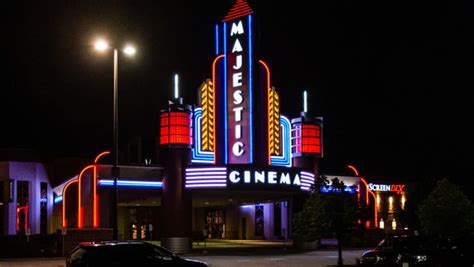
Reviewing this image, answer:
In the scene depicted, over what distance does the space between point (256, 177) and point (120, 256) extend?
26.4 meters

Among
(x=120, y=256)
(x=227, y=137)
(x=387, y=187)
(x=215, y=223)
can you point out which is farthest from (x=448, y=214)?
(x=215, y=223)

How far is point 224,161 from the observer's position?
47281 millimetres

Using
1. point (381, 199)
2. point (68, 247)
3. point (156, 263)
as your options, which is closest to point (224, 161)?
point (68, 247)

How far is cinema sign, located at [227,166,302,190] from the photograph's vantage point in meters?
44.9

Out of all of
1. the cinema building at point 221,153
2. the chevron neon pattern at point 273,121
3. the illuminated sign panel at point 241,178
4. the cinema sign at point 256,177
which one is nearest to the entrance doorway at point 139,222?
the cinema building at point 221,153

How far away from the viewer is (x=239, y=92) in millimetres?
46656

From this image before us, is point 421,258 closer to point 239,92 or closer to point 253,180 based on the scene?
point 253,180

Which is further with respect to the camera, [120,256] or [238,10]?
[238,10]

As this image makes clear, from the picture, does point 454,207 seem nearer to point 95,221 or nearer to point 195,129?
point 195,129

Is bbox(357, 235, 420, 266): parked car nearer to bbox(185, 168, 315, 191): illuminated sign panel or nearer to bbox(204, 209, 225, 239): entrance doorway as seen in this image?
bbox(185, 168, 315, 191): illuminated sign panel

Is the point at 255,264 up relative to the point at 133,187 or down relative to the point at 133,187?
down

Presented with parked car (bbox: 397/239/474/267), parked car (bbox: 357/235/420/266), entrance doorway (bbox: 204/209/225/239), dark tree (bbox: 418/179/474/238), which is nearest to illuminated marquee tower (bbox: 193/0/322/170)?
dark tree (bbox: 418/179/474/238)

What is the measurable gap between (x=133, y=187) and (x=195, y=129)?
18.2 feet

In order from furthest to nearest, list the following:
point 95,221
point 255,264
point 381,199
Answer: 1. point 381,199
2. point 95,221
3. point 255,264
